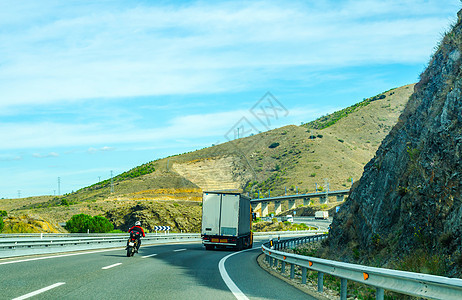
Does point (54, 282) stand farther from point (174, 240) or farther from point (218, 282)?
point (174, 240)

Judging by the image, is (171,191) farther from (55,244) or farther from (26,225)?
(55,244)

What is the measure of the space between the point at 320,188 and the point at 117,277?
123706mm

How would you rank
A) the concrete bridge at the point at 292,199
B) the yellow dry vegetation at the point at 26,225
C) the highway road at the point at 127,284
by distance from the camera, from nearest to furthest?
Answer: the highway road at the point at 127,284 < the yellow dry vegetation at the point at 26,225 < the concrete bridge at the point at 292,199

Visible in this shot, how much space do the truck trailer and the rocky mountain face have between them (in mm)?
8222

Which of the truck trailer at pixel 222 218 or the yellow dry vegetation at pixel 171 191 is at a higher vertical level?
the yellow dry vegetation at pixel 171 191

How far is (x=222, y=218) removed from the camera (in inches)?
1187

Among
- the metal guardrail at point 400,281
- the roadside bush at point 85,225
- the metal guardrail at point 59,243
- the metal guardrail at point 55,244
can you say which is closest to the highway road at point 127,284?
the metal guardrail at point 400,281

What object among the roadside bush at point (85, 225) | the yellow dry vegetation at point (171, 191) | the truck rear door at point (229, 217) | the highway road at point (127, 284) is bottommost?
the roadside bush at point (85, 225)

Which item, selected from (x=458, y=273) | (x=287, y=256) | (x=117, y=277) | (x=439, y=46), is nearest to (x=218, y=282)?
(x=117, y=277)

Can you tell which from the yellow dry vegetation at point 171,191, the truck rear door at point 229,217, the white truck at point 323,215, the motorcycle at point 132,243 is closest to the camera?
the motorcycle at point 132,243

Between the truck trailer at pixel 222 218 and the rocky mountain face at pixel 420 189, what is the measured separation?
27.0ft

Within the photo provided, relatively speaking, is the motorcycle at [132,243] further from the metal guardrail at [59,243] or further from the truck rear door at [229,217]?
the truck rear door at [229,217]

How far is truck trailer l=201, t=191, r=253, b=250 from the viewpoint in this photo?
30078mm

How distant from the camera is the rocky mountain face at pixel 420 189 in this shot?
12.5m
